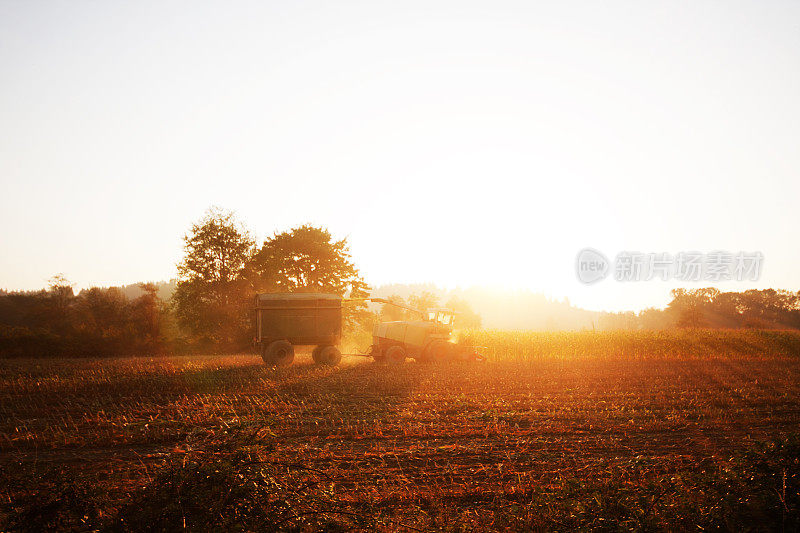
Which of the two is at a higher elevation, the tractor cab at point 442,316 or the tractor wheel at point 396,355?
the tractor cab at point 442,316

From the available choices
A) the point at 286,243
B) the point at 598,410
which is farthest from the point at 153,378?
the point at 286,243

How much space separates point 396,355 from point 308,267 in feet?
74.6

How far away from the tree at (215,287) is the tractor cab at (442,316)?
2110 centimetres

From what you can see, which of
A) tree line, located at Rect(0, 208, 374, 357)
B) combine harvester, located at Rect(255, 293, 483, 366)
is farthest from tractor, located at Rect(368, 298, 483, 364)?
tree line, located at Rect(0, 208, 374, 357)

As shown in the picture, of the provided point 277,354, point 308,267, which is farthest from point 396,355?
point 308,267

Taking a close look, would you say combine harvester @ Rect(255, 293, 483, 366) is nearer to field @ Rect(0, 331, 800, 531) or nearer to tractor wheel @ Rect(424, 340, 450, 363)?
tractor wheel @ Rect(424, 340, 450, 363)

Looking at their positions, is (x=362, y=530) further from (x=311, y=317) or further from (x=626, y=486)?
(x=311, y=317)

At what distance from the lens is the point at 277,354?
22.4 meters

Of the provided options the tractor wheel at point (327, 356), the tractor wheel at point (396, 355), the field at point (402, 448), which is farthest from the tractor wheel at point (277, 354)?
the tractor wheel at point (396, 355)

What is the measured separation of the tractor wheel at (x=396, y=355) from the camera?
23656 mm

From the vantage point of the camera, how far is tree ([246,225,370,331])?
4297 cm

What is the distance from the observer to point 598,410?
12750mm

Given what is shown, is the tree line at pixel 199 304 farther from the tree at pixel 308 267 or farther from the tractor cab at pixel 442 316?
the tractor cab at pixel 442 316

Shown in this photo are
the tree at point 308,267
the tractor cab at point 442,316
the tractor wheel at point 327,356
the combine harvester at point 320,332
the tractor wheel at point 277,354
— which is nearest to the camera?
the tractor wheel at point 277,354
